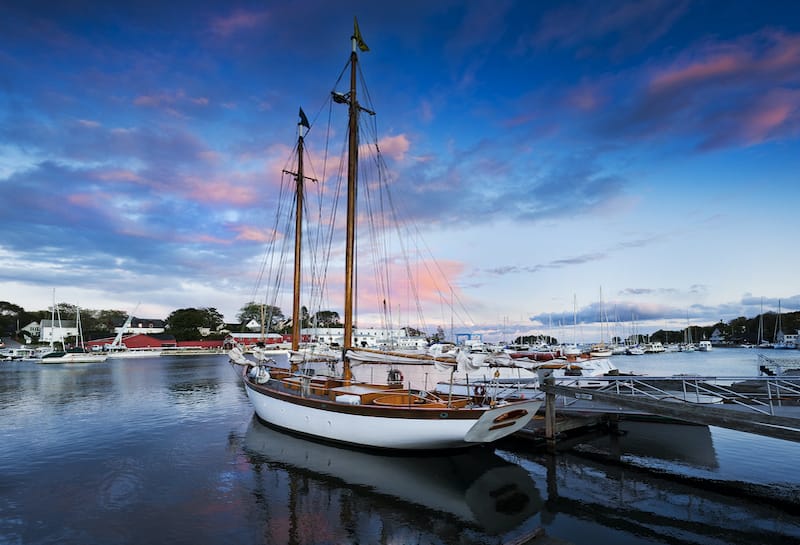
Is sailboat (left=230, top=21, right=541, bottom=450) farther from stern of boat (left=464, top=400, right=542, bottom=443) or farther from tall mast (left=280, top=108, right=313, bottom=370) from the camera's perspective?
tall mast (left=280, top=108, right=313, bottom=370)

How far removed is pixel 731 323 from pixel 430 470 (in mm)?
227251

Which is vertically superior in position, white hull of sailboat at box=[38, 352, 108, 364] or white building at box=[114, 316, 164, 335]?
white building at box=[114, 316, 164, 335]

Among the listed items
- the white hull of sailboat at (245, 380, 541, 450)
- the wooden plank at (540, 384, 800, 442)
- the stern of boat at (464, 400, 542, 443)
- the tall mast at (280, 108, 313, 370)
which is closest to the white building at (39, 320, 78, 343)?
the tall mast at (280, 108, 313, 370)

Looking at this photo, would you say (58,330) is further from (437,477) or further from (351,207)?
(437,477)

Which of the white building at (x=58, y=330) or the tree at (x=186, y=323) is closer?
the white building at (x=58, y=330)

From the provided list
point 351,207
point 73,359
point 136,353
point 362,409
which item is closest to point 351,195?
point 351,207

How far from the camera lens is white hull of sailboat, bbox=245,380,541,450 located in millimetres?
13969

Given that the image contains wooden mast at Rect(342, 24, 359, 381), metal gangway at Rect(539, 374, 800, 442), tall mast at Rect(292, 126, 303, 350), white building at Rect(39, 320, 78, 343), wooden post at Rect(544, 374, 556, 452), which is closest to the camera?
metal gangway at Rect(539, 374, 800, 442)

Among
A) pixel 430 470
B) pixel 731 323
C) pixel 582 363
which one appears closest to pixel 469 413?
pixel 430 470

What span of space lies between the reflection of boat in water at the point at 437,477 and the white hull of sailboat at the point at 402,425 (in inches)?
26.4

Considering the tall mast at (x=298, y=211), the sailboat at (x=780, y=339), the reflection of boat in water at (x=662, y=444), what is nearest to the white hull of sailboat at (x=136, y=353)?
the tall mast at (x=298, y=211)

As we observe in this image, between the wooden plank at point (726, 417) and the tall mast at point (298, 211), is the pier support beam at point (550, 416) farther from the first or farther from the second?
the tall mast at point (298, 211)

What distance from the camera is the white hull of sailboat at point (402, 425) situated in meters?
14.0

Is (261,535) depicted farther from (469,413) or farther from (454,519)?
(469,413)
